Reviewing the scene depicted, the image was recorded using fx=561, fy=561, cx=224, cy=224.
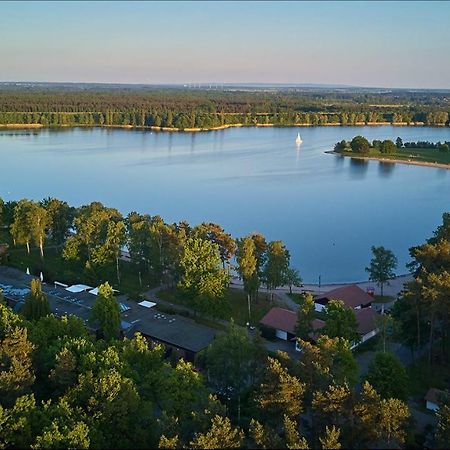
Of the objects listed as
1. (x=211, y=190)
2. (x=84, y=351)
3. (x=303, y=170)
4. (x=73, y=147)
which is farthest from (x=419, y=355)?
(x=73, y=147)

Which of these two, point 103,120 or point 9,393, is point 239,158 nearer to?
point 103,120

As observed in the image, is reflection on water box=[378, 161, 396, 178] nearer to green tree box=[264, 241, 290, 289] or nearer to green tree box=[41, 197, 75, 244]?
green tree box=[264, 241, 290, 289]

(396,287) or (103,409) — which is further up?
(103,409)

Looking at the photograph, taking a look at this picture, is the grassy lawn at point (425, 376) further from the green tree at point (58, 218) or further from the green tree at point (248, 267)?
the green tree at point (58, 218)

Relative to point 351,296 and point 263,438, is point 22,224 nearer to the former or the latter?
point 351,296

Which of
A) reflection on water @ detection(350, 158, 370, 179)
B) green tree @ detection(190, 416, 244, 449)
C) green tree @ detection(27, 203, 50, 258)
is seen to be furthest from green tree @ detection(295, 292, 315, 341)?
reflection on water @ detection(350, 158, 370, 179)
